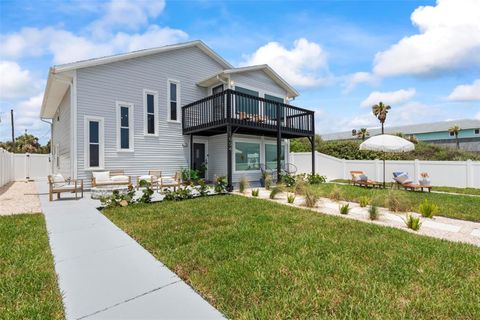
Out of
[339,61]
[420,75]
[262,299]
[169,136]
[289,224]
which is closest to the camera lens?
[262,299]

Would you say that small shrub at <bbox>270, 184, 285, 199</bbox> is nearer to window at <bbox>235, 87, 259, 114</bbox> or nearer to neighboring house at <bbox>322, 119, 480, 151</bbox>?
window at <bbox>235, 87, 259, 114</bbox>

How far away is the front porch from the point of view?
1133 centimetres

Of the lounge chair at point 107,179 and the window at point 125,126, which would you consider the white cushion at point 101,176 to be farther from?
the window at point 125,126

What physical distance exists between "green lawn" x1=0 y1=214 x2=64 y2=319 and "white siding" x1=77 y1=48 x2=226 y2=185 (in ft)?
21.7

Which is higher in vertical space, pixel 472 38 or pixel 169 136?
pixel 472 38

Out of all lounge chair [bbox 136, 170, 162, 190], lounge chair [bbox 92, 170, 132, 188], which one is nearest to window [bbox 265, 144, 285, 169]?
lounge chair [bbox 136, 170, 162, 190]

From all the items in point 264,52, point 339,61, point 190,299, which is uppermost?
point 264,52

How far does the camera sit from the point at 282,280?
292cm

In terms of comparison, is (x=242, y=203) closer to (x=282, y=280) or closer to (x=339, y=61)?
(x=282, y=280)

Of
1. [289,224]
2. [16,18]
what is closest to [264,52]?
[16,18]

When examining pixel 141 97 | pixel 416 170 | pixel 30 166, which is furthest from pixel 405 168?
pixel 30 166

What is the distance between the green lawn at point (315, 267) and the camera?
2.42 meters

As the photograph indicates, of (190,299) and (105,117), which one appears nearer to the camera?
(190,299)

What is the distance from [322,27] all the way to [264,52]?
10.3m
